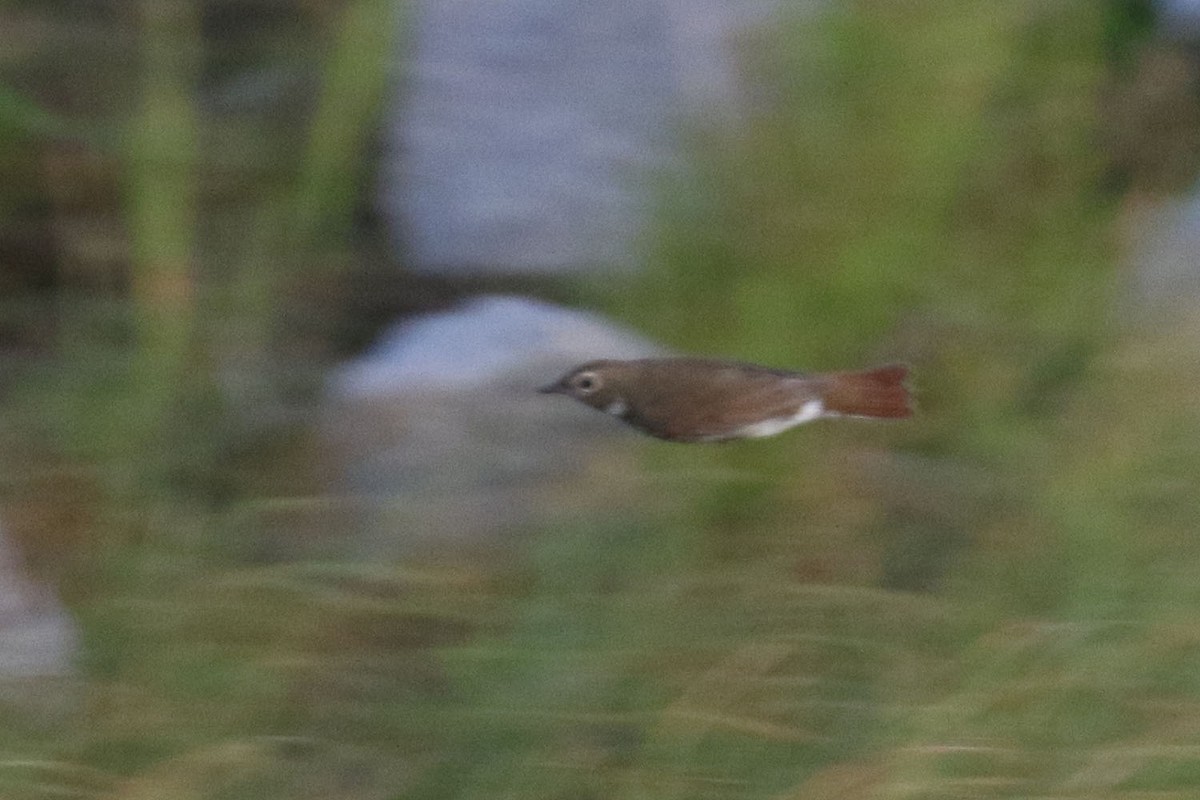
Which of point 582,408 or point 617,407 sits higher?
point 582,408

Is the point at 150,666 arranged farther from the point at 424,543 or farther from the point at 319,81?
the point at 319,81

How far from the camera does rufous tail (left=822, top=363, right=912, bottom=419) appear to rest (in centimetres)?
222

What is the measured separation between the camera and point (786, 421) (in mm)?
2217

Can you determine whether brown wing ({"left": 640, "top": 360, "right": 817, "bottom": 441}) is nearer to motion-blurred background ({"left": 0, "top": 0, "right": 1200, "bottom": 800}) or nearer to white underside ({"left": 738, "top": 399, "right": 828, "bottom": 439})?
white underside ({"left": 738, "top": 399, "right": 828, "bottom": 439})

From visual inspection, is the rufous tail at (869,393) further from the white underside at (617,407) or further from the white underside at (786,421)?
the white underside at (617,407)

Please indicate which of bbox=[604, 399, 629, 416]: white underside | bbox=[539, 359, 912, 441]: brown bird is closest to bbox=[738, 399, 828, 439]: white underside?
bbox=[539, 359, 912, 441]: brown bird

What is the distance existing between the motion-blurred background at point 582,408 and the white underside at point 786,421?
0.42 feet

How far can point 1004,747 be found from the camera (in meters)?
1.88

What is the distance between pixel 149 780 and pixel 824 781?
1.91ft

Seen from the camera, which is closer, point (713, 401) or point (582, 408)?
point (713, 401)

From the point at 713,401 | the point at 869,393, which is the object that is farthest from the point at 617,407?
the point at 869,393

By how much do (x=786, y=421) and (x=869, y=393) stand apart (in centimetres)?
10

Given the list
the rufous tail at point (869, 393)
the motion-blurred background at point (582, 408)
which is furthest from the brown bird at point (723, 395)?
the motion-blurred background at point (582, 408)

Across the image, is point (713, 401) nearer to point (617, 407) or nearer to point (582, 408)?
point (617, 407)
